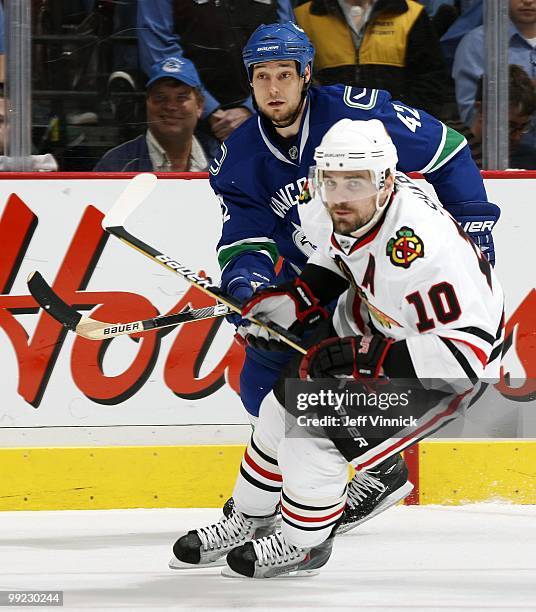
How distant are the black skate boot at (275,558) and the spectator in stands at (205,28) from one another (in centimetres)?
148

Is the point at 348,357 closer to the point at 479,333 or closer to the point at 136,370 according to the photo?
the point at 479,333

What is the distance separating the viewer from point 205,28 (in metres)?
3.62

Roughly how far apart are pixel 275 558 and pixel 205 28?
1.62 meters

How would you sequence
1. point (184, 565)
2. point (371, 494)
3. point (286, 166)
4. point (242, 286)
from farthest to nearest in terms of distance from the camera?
point (371, 494) < point (286, 166) < point (242, 286) < point (184, 565)

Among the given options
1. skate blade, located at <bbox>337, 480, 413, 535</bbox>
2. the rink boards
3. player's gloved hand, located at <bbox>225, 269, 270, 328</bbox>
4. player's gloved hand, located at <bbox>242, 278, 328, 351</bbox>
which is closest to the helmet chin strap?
A: player's gloved hand, located at <bbox>242, 278, 328, 351</bbox>

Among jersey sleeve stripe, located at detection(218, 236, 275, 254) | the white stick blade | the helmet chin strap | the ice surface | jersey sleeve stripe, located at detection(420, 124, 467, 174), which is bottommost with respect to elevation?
the ice surface

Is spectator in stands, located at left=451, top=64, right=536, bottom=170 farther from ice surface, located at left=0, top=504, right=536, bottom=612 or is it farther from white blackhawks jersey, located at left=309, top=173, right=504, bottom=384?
white blackhawks jersey, located at left=309, top=173, right=504, bottom=384

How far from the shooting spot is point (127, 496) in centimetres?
354

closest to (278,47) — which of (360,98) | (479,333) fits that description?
(360,98)

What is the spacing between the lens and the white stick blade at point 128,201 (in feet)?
9.91

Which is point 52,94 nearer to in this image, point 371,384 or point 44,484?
point 44,484

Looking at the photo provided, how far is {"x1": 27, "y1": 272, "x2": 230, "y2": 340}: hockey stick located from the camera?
2.95m

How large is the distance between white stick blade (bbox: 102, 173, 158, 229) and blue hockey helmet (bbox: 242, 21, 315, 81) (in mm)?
Result: 362

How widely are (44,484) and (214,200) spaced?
0.92 meters
